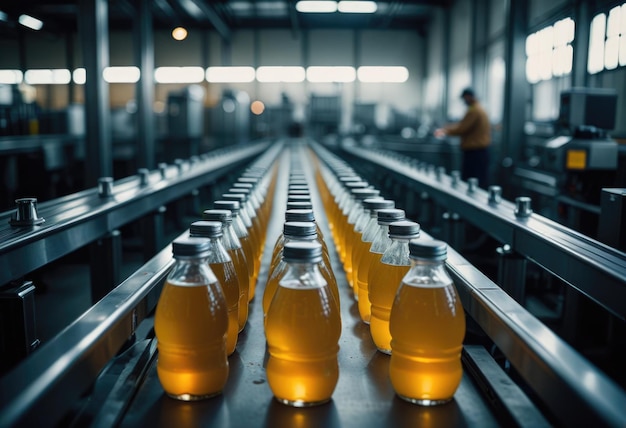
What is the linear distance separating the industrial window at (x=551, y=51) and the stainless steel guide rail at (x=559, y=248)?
20.4ft

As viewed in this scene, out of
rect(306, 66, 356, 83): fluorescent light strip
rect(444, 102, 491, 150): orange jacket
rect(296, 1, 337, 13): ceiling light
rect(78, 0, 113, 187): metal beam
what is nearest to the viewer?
rect(78, 0, 113, 187): metal beam

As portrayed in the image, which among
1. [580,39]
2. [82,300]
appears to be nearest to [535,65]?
[580,39]

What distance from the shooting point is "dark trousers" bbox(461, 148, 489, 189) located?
287 inches

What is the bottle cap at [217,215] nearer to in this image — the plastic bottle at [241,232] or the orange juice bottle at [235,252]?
the orange juice bottle at [235,252]

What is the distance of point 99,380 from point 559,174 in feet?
14.2

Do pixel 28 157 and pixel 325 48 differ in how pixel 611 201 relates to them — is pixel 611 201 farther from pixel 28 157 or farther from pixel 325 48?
pixel 325 48

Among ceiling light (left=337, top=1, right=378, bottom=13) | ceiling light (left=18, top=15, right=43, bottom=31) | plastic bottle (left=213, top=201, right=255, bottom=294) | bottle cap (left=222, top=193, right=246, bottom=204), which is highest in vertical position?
ceiling light (left=337, top=1, right=378, bottom=13)

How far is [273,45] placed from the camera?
1852 cm

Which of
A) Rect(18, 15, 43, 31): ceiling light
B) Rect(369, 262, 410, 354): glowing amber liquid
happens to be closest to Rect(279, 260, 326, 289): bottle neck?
Rect(369, 262, 410, 354): glowing amber liquid

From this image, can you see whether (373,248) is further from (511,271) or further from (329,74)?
(329,74)

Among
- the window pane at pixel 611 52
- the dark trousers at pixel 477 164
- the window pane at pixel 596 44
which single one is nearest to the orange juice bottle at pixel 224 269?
the dark trousers at pixel 477 164

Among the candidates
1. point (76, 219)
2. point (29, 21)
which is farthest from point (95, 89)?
point (76, 219)

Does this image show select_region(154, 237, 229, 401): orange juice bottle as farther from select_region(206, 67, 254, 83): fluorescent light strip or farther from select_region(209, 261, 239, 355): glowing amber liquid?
select_region(206, 67, 254, 83): fluorescent light strip

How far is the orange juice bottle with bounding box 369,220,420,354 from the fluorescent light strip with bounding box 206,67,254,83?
17.8 meters
